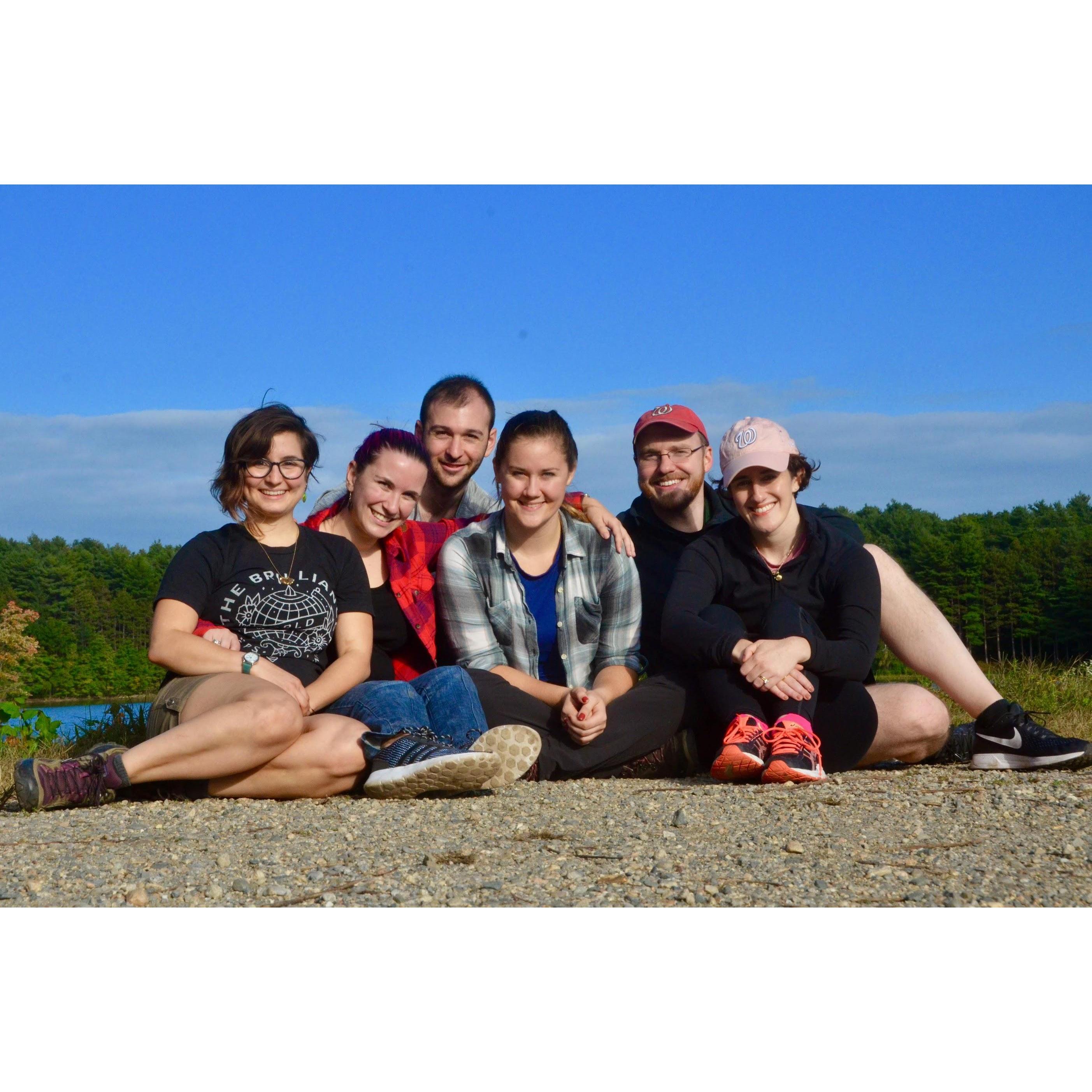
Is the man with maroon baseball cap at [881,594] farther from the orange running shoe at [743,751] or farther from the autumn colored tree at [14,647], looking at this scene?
the autumn colored tree at [14,647]

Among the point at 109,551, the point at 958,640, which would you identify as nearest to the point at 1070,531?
the point at 109,551

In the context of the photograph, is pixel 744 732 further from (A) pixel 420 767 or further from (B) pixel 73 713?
(B) pixel 73 713

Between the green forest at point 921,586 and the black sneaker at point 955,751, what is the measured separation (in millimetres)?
562

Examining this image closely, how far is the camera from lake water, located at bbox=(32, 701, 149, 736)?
6500 millimetres

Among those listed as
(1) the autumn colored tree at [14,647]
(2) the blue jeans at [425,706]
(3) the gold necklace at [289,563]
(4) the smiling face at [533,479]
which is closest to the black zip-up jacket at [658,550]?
(4) the smiling face at [533,479]

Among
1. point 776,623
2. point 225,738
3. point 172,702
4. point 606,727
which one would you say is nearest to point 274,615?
point 172,702

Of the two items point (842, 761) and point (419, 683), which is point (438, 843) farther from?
point (842, 761)

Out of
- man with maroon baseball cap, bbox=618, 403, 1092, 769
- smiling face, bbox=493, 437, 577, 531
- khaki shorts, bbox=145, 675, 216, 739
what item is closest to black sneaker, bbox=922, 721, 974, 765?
man with maroon baseball cap, bbox=618, 403, 1092, 769

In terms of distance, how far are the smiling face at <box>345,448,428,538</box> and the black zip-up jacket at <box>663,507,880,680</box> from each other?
1294mm

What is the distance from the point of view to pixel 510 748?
13.3 ft

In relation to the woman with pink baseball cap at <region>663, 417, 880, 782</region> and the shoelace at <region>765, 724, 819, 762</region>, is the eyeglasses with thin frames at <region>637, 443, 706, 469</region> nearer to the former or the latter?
the woman with pink baseball cap at <region>663, 417, 880, 782</region>

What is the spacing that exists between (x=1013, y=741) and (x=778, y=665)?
4.26 ft

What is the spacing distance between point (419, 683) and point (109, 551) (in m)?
13.0

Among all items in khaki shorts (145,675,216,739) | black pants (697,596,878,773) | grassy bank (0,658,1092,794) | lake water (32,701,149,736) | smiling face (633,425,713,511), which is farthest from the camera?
lake water (32,701,149,736)
